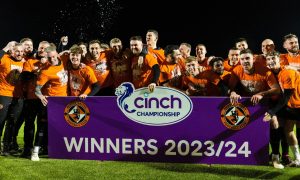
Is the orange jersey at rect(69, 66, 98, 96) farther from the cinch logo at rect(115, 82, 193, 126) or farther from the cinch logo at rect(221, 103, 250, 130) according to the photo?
the cinch logo at rect(221, 103, 250, 130)

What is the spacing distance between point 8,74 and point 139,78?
2.08 meters

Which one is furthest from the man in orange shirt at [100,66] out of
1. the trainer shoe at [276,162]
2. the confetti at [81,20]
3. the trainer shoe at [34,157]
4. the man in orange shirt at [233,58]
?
the confetti at [81,20]

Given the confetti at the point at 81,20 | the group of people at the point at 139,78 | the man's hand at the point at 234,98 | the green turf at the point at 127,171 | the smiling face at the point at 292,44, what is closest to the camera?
the green turf at the point at 127,171

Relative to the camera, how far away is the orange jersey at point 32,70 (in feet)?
18.2

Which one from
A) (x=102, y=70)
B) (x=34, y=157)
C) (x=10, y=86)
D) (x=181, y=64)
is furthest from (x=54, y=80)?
(x=181, y=64)

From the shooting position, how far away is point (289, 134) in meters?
4.98

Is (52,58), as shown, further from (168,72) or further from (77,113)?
(168,72)

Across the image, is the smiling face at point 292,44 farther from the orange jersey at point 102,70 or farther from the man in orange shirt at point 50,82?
the man in orange shirt at point 50,82

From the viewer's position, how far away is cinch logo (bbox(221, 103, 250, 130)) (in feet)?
15.1

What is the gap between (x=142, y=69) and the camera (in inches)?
213

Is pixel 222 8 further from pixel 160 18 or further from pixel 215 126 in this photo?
pixel 215 126

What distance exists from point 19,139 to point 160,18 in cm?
1819

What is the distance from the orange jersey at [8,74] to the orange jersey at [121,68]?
1.46 metres

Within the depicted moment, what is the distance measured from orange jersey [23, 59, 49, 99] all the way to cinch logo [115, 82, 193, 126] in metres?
1.53
